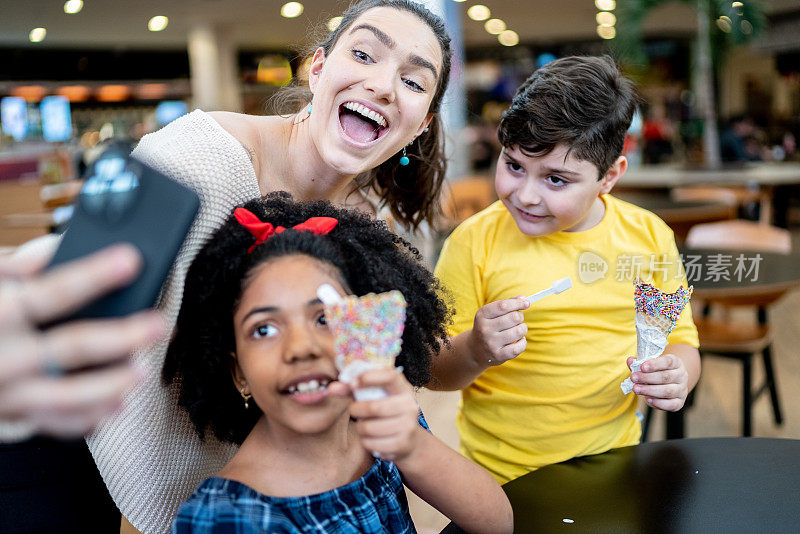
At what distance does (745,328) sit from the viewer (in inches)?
118

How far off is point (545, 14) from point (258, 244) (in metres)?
12.9

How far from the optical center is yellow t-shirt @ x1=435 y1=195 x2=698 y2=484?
1.50m

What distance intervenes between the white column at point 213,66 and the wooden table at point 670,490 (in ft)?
36.6

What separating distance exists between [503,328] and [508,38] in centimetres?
1591

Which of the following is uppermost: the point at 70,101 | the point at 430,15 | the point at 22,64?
the point at 430,15

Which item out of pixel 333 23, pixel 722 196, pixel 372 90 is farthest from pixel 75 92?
pixel 372 90

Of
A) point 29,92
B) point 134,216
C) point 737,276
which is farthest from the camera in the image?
point 29,92

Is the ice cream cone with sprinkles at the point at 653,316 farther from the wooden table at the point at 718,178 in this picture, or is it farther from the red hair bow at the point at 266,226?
the wooden table at the point at 718,178

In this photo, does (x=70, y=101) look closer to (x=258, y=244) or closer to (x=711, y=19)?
(x=711, y=19)


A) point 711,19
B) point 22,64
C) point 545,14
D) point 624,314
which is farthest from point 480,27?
point 624,314

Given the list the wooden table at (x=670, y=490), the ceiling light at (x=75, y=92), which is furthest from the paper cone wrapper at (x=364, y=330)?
the ceiling light at (x=75, y=92)

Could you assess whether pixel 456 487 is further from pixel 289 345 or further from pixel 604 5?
pixel 604 5

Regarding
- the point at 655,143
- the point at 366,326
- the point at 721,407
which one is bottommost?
the point at 655,143

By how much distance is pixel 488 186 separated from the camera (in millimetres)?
5660
